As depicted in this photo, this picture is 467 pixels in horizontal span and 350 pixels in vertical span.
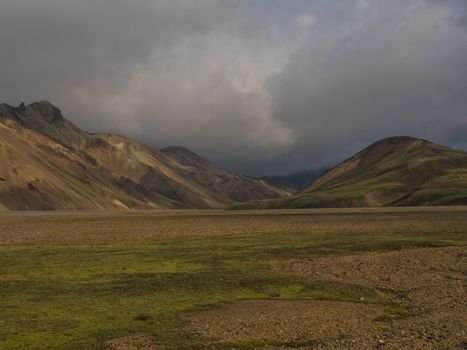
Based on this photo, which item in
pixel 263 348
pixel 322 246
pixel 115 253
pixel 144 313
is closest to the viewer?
pixel 263 348

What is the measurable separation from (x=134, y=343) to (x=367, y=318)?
1054cm

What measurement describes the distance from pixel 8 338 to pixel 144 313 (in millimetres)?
6196

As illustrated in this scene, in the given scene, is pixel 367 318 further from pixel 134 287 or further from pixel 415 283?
pixel 134 287

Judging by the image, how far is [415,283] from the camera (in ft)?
102

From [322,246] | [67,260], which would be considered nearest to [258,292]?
[67,260]

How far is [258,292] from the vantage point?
29.1 metres

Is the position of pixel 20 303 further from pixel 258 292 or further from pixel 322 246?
pixel 322 246

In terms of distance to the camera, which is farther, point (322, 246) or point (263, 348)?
point (322, 246)

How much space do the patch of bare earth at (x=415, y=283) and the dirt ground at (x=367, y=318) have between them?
0.03 m

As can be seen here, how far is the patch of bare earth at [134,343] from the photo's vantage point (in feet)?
60.6

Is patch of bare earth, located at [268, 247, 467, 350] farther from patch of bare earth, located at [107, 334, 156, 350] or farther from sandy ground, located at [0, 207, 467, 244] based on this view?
sandy ground, located at [0, 207, 467, 244]

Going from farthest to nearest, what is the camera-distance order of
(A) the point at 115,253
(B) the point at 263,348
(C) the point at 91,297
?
(A) the point at 115,253
(C) the point at 91,297
(B) the point at 263,348

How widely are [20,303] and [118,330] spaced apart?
8169 millimetres

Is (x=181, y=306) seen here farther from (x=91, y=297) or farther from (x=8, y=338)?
(x=8, y=338)
